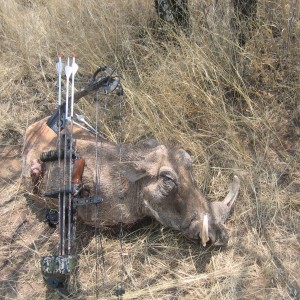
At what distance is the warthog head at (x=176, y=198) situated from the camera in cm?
333

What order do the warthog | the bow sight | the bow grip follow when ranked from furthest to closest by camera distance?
the warthog → the bow grip → the bow sight

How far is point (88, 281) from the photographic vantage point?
3.50 metres

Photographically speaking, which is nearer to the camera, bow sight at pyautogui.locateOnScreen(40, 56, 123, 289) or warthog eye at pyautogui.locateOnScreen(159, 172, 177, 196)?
bow sight at pyautogui.locateOnScreen(40, 56, 123, 289)

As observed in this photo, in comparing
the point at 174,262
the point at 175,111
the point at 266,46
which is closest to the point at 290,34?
the point at 266,46

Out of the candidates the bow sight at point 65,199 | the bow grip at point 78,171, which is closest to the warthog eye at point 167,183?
the bow sight at point 65,199

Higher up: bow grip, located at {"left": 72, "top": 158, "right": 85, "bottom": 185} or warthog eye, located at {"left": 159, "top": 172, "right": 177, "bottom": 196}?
bow grip, located at {"left": 72, "top": 158, "right": 85, "bottom": 185}

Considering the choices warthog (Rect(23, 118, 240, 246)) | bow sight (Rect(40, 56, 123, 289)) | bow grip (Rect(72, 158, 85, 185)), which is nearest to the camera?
bow sight (Rect(40, 56, 123, 289))

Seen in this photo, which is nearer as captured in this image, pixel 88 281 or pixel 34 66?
pixel 88 281

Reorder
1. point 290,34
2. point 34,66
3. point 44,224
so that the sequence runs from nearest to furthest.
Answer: point 44,224
point 290,34
point 34,66

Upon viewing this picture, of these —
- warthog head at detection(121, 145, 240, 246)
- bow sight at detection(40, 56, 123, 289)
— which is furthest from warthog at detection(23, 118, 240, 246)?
bow sight at detection(40, 56, 123, 289)

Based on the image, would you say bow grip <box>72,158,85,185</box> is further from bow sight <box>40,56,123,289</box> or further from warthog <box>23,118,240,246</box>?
warthog <box>23,118,240,246</box>

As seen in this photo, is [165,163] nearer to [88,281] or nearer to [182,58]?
[88,281]

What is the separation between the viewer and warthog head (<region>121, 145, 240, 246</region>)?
3.33 m

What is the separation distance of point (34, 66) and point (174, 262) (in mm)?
3058
